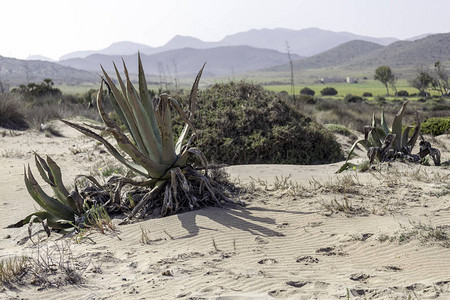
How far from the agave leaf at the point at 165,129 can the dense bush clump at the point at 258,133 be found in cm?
369

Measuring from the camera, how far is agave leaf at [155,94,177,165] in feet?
17.5

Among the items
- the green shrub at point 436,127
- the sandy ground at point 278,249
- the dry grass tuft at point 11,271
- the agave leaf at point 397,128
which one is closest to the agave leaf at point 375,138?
the agave leaf at point 397,128

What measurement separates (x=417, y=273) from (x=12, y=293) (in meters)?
3.27

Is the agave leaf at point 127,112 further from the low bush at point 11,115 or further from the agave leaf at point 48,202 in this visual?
the low bush at point 11,115

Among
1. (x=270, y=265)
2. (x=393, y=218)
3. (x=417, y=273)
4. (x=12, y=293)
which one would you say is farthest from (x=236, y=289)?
(x=393, y=218)

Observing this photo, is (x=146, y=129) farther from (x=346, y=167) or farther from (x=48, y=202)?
(x=346, y=167)

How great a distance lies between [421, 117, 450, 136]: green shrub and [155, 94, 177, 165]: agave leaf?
40.1ft

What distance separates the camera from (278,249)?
434 cm

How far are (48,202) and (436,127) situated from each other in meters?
13.7

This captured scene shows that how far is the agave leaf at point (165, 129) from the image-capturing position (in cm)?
532

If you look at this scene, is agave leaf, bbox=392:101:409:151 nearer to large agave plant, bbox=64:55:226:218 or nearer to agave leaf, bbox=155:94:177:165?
large agave plant, bbox=64:55:226:218

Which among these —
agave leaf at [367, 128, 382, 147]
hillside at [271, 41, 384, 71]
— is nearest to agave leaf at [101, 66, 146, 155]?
agave leaf at [367, 128, 382, 147]

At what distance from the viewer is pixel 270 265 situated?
3967mm

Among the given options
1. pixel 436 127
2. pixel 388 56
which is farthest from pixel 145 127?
pixel 388 56
